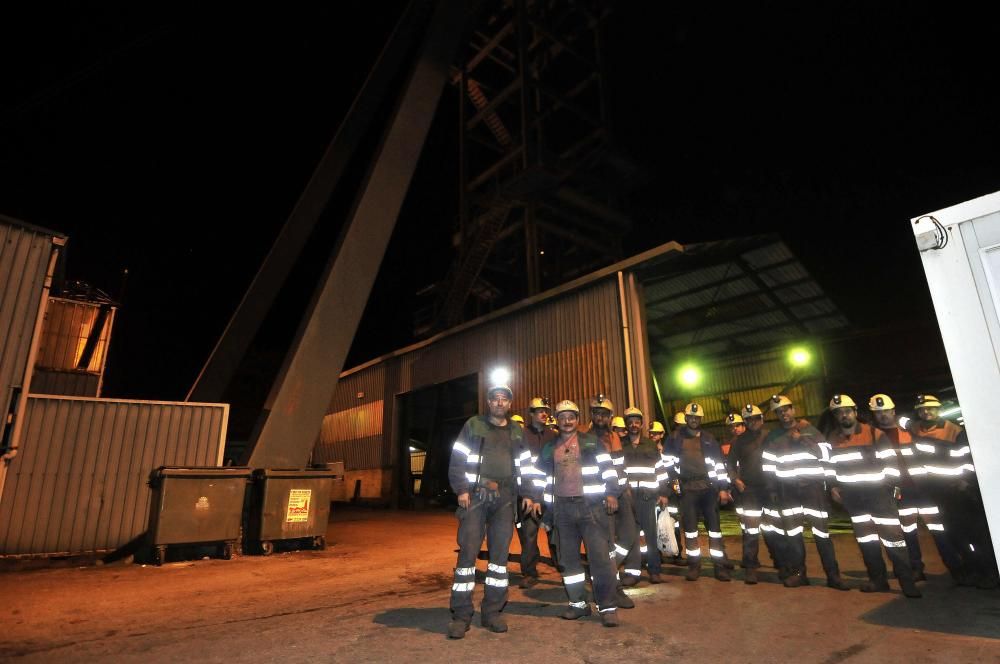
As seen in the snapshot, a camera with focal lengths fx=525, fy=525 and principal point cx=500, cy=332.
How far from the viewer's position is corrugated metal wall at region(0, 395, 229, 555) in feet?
25.3

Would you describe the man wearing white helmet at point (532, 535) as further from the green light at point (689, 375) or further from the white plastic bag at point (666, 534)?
the green light at point (689, 375)

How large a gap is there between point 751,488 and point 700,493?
606 mm

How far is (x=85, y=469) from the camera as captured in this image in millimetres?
8180

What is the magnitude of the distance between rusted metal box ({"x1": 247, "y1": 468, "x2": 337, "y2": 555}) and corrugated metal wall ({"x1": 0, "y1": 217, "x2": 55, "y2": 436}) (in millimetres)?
3528

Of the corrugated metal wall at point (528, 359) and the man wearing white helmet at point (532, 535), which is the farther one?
the corrugated metal wall at point (528, 359)

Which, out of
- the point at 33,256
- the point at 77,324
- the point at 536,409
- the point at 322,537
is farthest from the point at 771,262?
the point at 77,324

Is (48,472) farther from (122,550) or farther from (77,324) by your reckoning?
Result: (77,324)

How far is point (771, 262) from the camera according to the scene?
47.9ft

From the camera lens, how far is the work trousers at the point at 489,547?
4152 millimetres

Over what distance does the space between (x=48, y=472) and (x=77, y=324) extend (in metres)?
10.5

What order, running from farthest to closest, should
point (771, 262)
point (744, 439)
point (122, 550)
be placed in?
point (771, 262)
point (122, 550)
point (744, 439)

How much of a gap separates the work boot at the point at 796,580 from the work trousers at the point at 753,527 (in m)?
0.16

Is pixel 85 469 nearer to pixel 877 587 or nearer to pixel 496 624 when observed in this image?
pixel 496 624

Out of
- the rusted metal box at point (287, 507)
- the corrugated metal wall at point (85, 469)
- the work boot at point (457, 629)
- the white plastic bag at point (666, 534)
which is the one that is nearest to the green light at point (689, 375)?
the white plastic bag at point (666, 534)
